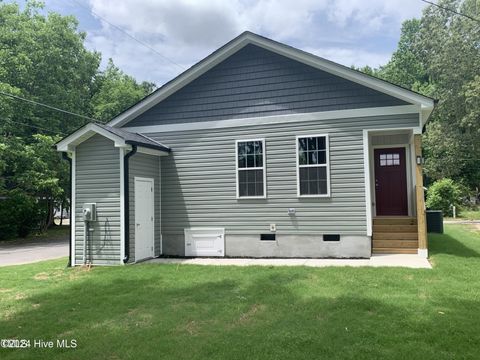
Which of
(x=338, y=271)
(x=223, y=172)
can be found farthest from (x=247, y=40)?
(x=338, y=271)

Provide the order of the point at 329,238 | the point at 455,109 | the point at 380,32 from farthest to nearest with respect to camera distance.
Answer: the point at 455,109, the point at 380,32, the point at 329,238

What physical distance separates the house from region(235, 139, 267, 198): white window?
0.09 ft

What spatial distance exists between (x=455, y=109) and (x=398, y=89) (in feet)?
80.4

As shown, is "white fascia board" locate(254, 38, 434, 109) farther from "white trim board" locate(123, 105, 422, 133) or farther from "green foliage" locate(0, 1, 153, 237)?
"green foliage" locate(0, 1, 153, 237)

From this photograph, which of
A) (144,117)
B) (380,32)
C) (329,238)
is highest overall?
(380,32)

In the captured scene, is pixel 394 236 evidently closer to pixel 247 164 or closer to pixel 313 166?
pixel 313 166

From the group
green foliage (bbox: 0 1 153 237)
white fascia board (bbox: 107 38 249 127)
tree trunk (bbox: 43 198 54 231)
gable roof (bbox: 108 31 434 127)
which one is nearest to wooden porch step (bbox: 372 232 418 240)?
gable roof (bbox: 108 31 434 127)

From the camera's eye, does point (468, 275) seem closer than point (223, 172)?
Yes

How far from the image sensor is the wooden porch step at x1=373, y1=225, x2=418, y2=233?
32.4 feet

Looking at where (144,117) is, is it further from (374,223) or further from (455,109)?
(455,109)

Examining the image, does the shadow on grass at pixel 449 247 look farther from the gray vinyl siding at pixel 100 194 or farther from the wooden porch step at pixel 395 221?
the gray vinyl siding at pixel 100 194

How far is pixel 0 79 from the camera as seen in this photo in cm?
1969

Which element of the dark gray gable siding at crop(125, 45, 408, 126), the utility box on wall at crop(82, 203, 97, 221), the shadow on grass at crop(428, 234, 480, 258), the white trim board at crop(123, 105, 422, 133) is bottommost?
the shadow on grass at crop(428, 234, 480, 258)

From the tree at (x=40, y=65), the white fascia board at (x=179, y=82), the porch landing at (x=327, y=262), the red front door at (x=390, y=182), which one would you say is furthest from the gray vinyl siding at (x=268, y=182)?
the tree at (x=40, y=65)
